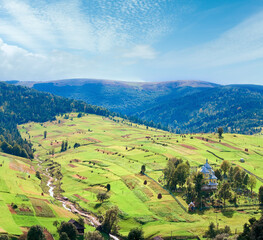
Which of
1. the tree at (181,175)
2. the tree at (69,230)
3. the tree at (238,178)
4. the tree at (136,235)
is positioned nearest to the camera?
the tree at (69,230)

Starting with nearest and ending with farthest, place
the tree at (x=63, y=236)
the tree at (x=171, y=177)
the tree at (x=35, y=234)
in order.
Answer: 1. the tree at (x=35, y=234)
2. the tree at (x=63, y=236)
3. the tree at (x=171, y=177)

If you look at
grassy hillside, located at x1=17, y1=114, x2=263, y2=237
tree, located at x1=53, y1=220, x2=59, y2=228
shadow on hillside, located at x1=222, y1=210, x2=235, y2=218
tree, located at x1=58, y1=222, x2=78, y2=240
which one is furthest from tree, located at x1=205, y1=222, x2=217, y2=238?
tree, located at x1=53, y1=220, x2=59, y2=228

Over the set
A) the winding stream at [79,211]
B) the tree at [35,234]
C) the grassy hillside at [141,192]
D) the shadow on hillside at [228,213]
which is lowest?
the winding stream at [79,211]

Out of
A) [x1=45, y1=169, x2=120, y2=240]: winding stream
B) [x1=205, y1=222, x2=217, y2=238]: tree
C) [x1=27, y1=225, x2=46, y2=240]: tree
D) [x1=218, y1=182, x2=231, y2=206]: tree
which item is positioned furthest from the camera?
[x1=218, y1=182, x2=231, y2=206]: tree

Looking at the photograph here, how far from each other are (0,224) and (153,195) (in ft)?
226

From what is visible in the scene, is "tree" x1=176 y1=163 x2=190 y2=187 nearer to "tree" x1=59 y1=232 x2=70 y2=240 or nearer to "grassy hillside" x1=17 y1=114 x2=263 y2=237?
"grassy hillside" x1=17 y1=114 x2=263 y2=237

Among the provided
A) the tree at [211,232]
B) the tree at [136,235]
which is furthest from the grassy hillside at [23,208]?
the tree at [211,232]

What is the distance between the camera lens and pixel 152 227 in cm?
9088

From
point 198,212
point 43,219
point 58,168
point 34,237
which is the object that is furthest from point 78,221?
point 58,168

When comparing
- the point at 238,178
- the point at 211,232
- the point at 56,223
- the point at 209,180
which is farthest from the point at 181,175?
the point at 56,223

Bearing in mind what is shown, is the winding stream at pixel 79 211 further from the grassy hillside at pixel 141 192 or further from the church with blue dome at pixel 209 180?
the church with blue dome at pixel 209 180

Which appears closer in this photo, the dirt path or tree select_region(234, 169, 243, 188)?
the dirt path

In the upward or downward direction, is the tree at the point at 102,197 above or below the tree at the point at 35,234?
below

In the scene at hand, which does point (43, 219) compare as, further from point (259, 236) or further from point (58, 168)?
point (58, 168)
